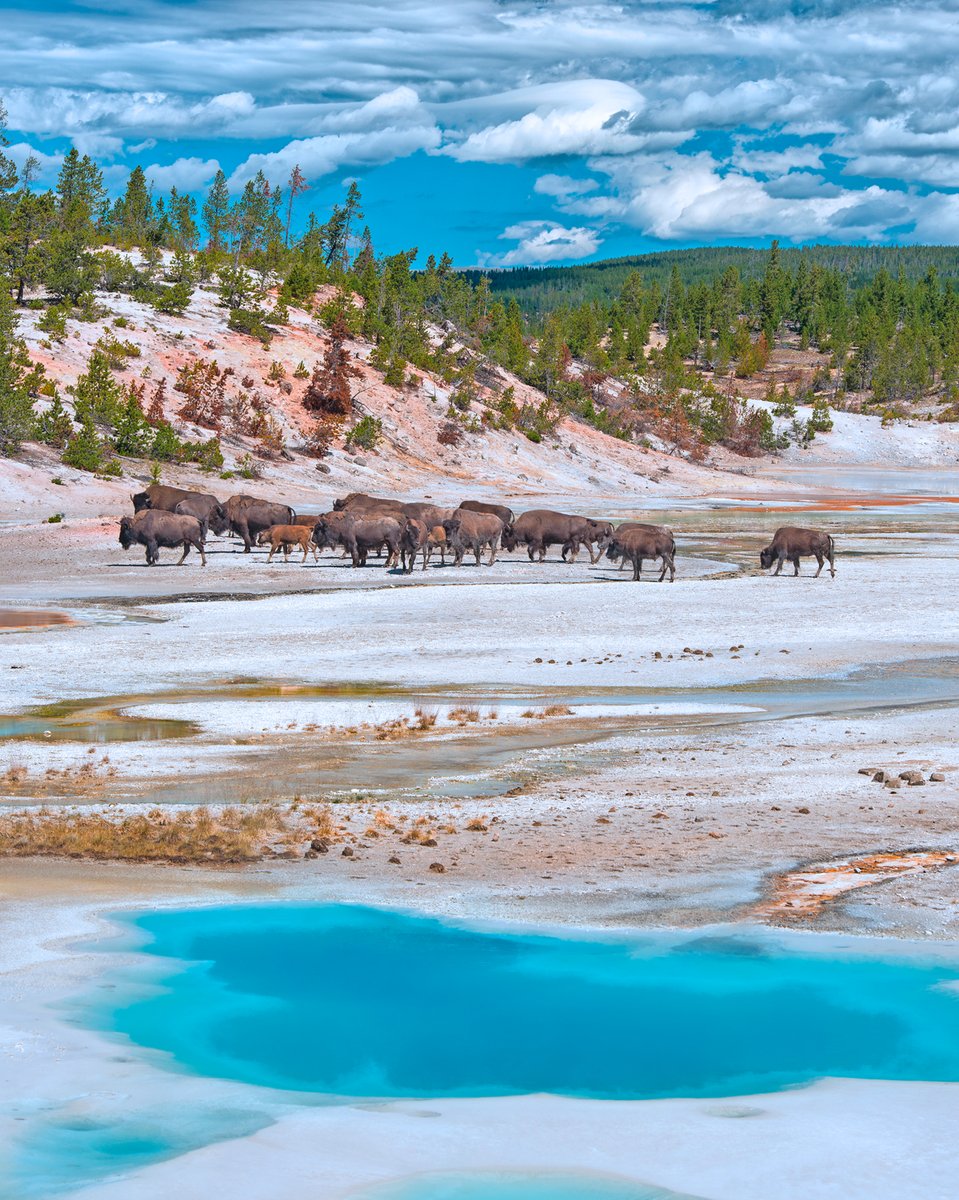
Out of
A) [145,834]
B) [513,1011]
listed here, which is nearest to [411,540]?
[145,834]

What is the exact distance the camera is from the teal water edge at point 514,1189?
6922 mm

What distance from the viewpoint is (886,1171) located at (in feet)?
23.4

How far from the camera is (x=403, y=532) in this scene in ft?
123

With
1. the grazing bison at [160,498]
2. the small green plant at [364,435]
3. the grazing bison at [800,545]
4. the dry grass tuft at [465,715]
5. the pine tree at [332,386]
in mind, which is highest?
the pine tree at [332,386]

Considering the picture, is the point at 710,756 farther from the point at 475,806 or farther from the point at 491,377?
the point at 491,377

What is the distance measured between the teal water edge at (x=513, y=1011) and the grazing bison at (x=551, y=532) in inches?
1224

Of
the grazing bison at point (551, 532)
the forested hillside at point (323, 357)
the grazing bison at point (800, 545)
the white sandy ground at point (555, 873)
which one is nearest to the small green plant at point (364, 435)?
the forested hillside at point (323, 357)

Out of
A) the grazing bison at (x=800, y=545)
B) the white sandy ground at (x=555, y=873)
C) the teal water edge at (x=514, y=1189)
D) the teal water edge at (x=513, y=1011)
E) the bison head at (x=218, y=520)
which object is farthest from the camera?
the bison head at (x=218, y=520)

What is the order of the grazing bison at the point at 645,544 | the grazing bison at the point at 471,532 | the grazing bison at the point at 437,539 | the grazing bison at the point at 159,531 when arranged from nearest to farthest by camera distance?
the grazing bison at the point at 645,544 → the grazing bison at the point at 159,531 → the grazing bison at the point at 471,532 → the grazing bison at the point at 437,539

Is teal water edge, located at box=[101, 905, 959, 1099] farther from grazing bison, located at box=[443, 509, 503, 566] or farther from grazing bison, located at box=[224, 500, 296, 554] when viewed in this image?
grazing bison, located at box=[224, 500, 296, 554]

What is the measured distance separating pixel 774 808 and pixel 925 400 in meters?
143

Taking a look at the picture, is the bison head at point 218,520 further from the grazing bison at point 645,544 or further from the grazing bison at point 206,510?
the grazing bison at point 645,544

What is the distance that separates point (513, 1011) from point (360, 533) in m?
29.1

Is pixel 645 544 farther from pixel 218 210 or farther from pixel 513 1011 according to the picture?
pixel 218 210
